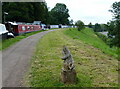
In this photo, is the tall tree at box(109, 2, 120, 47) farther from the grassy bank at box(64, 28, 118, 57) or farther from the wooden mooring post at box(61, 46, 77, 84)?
the wooden mooring post at box(61, 46, 77, 84)

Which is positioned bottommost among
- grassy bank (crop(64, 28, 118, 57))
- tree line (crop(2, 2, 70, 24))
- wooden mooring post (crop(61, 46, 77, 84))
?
grassy bank (crop(64, 28, 118, 57))

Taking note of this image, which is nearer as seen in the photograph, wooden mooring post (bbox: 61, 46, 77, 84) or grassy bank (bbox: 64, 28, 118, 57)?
wooden mooring post (bbox: 61, 46, 77, 84)

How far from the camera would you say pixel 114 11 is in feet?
82.1

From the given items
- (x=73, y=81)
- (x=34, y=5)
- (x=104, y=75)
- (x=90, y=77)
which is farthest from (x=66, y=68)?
(x=34, y=5)

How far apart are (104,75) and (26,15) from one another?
4446 cm

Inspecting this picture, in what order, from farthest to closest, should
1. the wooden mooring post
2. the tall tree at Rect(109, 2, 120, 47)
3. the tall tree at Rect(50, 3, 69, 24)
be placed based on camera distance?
the tall tree at Rect(50, 3, 69, 24), the tall tree at Rect(109, 2, 120, 47), the wooden mooring post

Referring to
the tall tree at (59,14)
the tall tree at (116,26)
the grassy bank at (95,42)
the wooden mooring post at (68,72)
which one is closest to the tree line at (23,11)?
the grassy bank at (95,42)

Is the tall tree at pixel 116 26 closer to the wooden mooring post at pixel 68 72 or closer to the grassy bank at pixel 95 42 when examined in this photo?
the grassy bank at pixel 95 42

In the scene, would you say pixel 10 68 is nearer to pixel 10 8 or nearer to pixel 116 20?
pixel 116 20

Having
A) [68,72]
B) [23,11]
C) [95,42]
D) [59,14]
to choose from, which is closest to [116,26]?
[95,42]

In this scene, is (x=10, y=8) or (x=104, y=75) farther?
(x=10, y=8)

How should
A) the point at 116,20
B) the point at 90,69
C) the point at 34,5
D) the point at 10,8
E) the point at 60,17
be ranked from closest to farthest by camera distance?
1. the point at 90,69
2. the point at 116,20
3. the point at 10,8
4. the point at 34,5
5. the point at 60,17


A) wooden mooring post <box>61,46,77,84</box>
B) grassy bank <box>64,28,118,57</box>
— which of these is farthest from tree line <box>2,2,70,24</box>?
wooden mooring post <box>61,46,77,84</box>

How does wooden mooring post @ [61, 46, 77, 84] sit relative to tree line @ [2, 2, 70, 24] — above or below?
below
